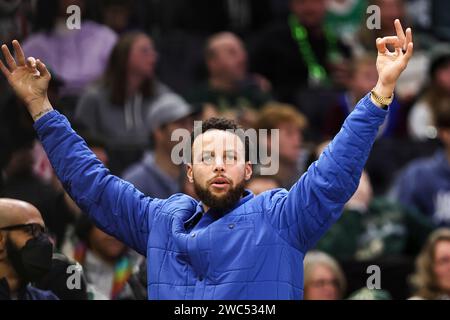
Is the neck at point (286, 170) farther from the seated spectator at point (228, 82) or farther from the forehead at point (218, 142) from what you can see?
the forehead at point (218, 142)

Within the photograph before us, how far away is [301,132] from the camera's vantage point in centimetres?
920

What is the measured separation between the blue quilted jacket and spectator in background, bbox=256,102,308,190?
9.99ft

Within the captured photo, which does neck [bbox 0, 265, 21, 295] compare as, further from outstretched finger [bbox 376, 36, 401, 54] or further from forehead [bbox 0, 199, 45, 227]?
outstretched finger [bbox 376, 36, 401, 54]

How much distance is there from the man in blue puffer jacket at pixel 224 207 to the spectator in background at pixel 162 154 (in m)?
2.48

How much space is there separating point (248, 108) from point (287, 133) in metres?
0.58

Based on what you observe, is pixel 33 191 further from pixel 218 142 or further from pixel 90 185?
pixel 218 142

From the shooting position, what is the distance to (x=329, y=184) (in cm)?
523

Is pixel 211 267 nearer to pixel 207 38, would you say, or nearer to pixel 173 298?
pixel 173 298

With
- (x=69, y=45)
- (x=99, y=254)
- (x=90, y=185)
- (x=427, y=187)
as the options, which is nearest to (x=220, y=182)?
(x=90, y=185)

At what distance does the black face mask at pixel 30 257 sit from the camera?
615 cm

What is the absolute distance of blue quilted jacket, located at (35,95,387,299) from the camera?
17.2ft

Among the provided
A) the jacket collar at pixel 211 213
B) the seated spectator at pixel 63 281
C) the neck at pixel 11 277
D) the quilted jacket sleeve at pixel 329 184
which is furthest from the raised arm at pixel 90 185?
the seated spectator at pixel 63 281

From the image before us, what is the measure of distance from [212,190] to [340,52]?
523 cm

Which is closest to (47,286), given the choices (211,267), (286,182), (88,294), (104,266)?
(88,294)
